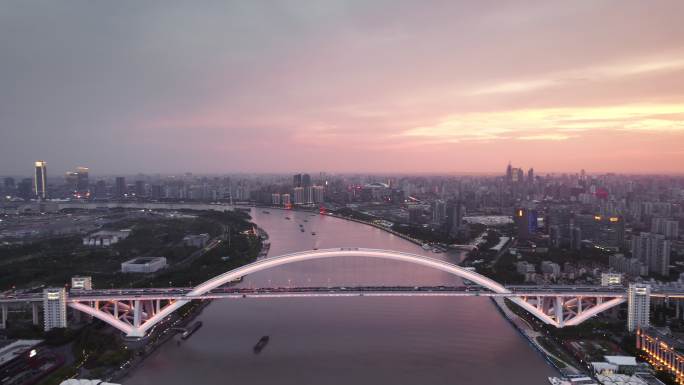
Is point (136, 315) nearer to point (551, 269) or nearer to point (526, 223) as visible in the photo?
point (551, 269)

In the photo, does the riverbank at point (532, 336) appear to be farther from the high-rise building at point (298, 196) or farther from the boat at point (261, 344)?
the high-rise building at point (298, 196)

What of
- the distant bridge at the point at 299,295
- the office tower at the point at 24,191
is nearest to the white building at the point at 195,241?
the distant bridge at the point at 299,295

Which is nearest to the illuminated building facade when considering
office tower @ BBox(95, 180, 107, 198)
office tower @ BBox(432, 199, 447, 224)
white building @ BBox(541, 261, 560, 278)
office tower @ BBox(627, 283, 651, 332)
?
office tower @ BBox(627, 283, 651, 332)

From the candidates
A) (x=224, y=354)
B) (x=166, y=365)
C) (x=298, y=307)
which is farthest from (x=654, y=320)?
(x=166, y=365)

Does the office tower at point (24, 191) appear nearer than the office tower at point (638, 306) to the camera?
No

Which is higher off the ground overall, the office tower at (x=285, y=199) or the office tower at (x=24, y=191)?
the office tower at (x=24, y=191)

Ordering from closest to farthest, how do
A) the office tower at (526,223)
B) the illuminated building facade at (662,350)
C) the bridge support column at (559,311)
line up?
the illuminated building facade at (662,350), the bridge support column at (559,311), the office tower at (526,223)
